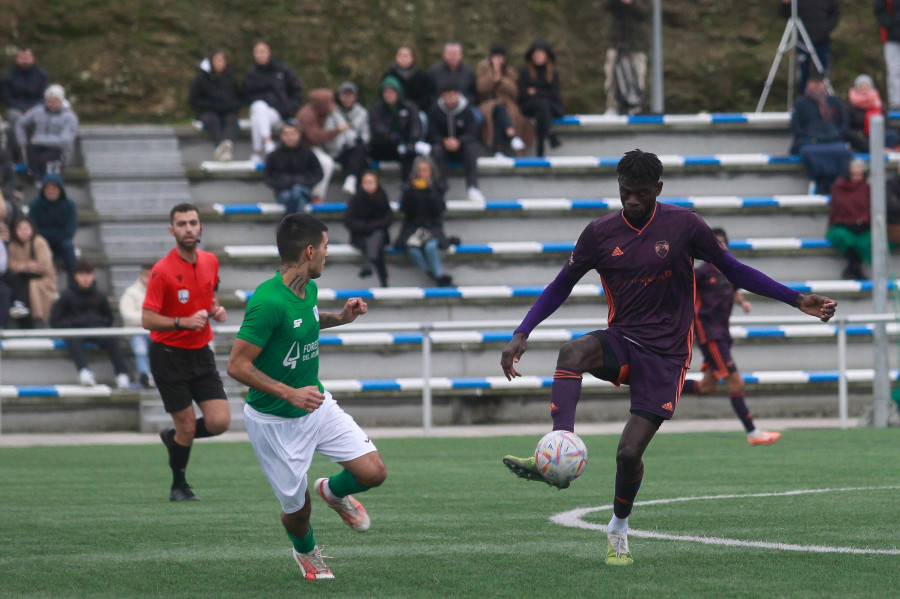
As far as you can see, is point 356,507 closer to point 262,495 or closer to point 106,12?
point 262,495

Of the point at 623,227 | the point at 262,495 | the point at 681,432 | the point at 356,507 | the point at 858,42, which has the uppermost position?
the point at 858,42

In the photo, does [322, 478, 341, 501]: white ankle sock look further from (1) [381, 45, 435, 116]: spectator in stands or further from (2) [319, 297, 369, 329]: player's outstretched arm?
(1) [381, 45, 435, 116]: spectator in stands

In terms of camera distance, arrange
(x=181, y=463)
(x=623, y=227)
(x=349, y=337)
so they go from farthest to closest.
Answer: (x=349, y=337) → (x=181, y=463) → (x=623, y=227)

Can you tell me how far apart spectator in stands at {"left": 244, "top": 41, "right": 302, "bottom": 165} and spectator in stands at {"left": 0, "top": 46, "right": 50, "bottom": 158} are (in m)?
3.17

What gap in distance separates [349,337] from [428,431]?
2.89 meters

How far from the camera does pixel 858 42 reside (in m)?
24.8

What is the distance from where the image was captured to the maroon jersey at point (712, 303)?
1310 centimetres

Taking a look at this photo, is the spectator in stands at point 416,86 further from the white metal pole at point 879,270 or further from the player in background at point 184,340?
the player in background at point 184,340

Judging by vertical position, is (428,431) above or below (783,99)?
below

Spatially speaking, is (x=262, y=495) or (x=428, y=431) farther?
(x=428, y=431)

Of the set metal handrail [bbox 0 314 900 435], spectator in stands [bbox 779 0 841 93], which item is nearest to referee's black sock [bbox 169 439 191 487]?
metal handrail [bbox 0 314 900 435]

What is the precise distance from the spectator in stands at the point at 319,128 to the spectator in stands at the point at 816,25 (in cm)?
753

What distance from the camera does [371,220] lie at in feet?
59.5

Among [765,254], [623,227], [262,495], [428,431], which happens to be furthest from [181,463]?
[765,254]
